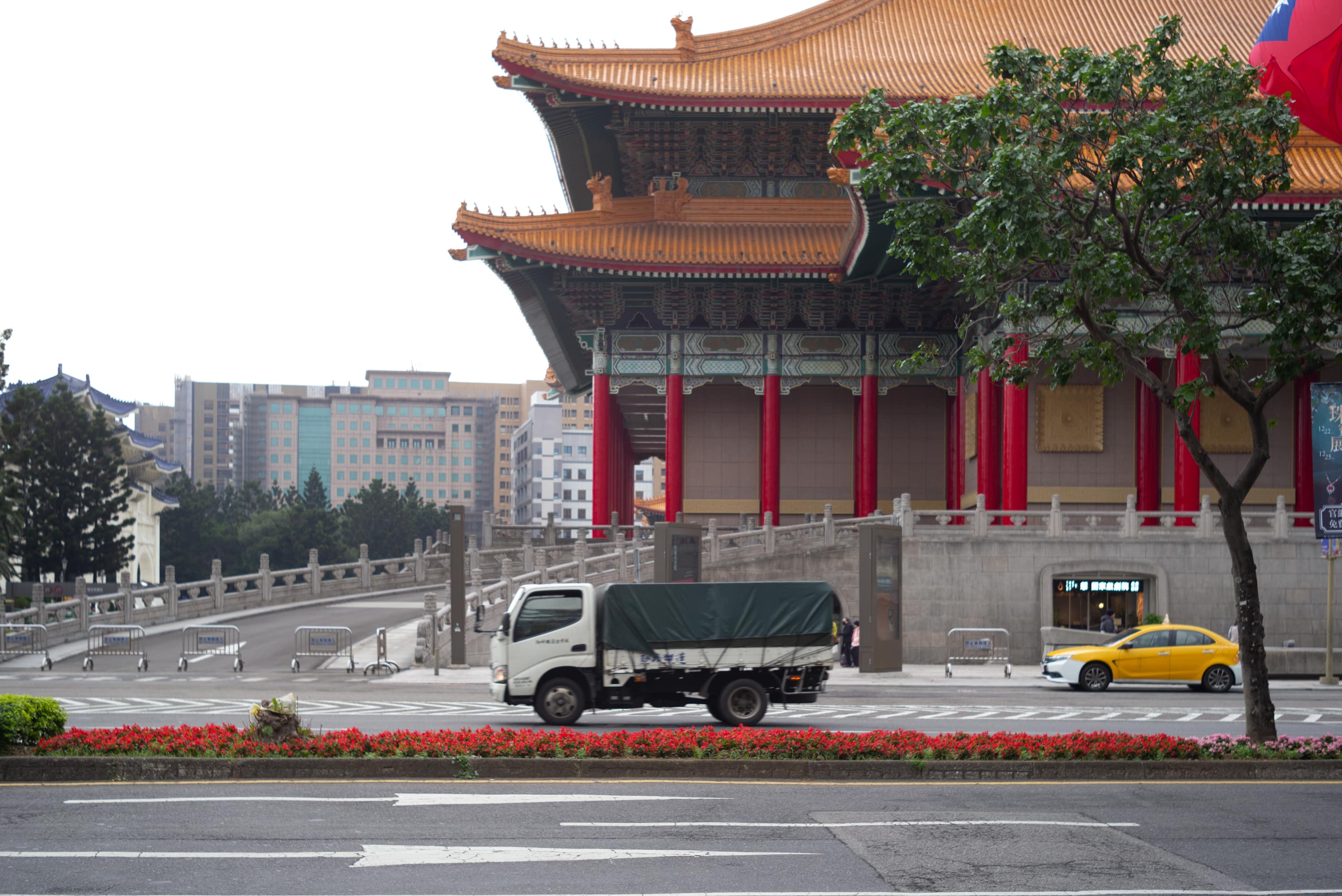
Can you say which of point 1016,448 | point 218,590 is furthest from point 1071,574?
point 218,590

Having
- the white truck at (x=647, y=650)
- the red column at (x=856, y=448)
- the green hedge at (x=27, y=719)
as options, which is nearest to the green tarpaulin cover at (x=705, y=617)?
the white truck at (x=647, y=650)

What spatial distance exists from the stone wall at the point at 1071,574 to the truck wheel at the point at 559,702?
620 inches

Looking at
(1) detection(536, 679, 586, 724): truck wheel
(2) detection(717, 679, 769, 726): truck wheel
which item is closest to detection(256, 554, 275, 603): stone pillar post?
(1) detection(536, 679, 586, 724): truck wheel

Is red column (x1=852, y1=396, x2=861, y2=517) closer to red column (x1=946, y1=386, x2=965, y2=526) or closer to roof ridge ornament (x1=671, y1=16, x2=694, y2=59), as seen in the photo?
red column (x1=946, y1=386, x2=965, y2=526)

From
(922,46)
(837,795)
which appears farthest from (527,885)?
(922,46)

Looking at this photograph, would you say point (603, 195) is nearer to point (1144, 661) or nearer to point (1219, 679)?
point (1144, 661)

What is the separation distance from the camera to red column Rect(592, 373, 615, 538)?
41156 millimetres

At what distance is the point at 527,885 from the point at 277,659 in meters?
23.5

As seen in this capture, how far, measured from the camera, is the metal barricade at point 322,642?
30500 millimetres

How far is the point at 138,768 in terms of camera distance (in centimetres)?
1339

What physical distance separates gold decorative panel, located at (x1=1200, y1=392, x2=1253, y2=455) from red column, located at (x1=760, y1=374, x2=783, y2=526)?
473 inches

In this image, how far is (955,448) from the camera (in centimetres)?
4209

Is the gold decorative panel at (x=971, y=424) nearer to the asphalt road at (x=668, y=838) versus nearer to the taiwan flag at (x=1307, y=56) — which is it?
the taiwan flag at (x=1307, y=56)

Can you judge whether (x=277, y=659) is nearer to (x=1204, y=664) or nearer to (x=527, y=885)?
(x=1204, y=664)
